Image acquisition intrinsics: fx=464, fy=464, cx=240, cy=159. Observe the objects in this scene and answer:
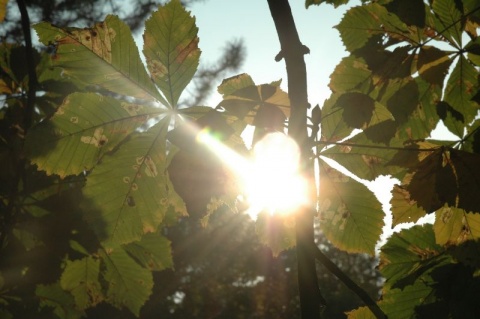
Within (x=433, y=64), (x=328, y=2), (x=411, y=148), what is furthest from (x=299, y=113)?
(x=328, y=2)

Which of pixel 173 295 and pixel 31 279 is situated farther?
pixel 173 295

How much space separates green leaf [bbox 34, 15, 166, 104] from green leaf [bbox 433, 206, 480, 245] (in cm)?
74

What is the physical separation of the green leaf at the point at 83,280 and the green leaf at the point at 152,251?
14 centimetres

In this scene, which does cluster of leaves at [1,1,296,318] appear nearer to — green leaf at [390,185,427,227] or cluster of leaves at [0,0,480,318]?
cluster of leaves at [0,0,480,318]

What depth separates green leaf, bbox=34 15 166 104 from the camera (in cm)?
87

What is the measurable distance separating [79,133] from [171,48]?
0.78 feet

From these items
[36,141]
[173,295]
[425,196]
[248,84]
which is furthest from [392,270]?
[173,295]

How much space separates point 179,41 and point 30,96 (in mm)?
779

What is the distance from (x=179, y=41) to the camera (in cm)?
87

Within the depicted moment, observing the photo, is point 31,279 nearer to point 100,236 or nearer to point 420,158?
point 100,236

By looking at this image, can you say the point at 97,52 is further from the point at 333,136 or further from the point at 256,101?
the point at 333,136

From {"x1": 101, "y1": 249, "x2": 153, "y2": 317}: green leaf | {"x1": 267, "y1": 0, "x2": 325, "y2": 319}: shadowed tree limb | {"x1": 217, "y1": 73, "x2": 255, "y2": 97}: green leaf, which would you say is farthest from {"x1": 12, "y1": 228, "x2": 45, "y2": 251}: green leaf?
{"x1": 267, "y1": 0, "x2": 325, "y2": 319}: shadowed tree limb

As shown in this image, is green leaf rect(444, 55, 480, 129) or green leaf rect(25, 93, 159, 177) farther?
green leaf rect(444, 55, 480, 129)

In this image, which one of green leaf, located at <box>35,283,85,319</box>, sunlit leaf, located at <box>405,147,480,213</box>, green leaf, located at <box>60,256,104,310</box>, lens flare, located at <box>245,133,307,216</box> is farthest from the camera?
green leaf, located at <box>35,283,85,319</box>
